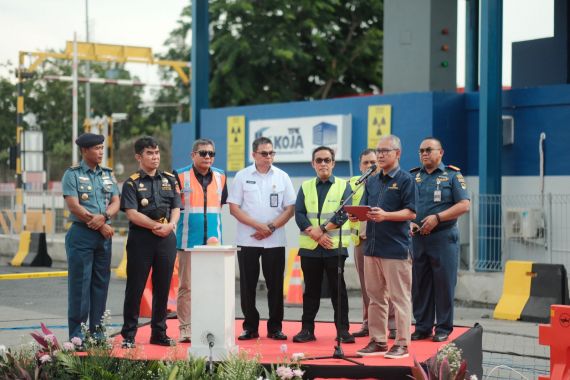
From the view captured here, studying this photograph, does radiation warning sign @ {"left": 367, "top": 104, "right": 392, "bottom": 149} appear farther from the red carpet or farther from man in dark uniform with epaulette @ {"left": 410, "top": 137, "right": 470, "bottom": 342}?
man in dark uniform with epaulette @ {"left": 410, "top": 137, "right": 470, "bottom": 342}

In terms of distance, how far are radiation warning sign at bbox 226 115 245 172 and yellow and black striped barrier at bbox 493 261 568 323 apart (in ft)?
25.6

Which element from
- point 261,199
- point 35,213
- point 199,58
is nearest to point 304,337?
point 261,199

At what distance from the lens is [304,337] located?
31.0 feet

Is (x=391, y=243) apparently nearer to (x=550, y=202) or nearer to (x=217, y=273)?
(x=217, y=273)

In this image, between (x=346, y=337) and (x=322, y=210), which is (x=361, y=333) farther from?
(x=322, y=210)

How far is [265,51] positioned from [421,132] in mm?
19943

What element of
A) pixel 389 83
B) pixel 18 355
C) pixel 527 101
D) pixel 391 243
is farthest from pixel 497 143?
pixel 18 355

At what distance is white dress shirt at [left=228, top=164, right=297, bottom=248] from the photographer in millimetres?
9539

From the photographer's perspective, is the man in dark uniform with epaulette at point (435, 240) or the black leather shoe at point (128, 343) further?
the man in dark uniform with epaulette at point (435, 240)

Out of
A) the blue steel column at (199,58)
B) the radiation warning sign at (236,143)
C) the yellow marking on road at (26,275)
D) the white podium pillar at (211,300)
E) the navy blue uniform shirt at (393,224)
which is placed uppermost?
the blue steel column at (199,58)

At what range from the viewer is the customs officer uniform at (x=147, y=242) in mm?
8984

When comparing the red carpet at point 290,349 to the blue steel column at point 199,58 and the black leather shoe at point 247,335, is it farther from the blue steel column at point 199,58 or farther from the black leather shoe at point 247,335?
the blue steel column at point 199,58

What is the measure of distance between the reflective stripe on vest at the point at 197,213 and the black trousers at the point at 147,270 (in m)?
0.24

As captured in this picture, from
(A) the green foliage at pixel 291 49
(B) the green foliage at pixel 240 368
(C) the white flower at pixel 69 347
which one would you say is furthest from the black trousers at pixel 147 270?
(A) the green foliage at pixel 291 49
